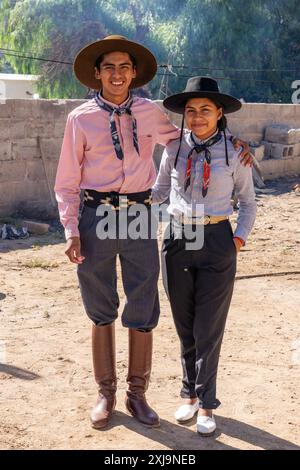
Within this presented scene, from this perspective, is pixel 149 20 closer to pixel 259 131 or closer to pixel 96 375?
pixel 259 131

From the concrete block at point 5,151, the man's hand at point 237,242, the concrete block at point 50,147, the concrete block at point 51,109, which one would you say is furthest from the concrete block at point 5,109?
the man's hand at point 237,242

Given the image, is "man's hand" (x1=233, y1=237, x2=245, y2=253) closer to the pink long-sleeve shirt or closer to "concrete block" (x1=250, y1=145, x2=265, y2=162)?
the pink long-sleeve shirt

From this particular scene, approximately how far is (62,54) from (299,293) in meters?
26.0

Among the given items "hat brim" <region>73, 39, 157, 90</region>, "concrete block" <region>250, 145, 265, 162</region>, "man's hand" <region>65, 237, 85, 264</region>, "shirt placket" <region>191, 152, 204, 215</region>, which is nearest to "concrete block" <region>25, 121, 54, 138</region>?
"concrete block" <region>250, 145, 265, 162</region>

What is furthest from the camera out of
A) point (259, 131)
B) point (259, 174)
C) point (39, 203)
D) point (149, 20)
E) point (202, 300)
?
point (149, 20)

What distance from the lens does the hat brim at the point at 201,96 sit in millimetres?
3496

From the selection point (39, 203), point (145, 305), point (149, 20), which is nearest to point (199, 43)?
point (149, 20)

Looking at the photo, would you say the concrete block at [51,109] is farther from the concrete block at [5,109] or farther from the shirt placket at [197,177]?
the shirt placket at [197,177]

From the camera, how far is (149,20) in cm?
3356

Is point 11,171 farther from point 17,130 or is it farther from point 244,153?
point 244,153

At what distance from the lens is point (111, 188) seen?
11.8ft

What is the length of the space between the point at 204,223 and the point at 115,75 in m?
0.83

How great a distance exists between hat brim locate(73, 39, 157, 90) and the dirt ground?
172 cm

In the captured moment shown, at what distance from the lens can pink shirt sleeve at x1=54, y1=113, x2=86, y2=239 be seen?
3562 millimetres
